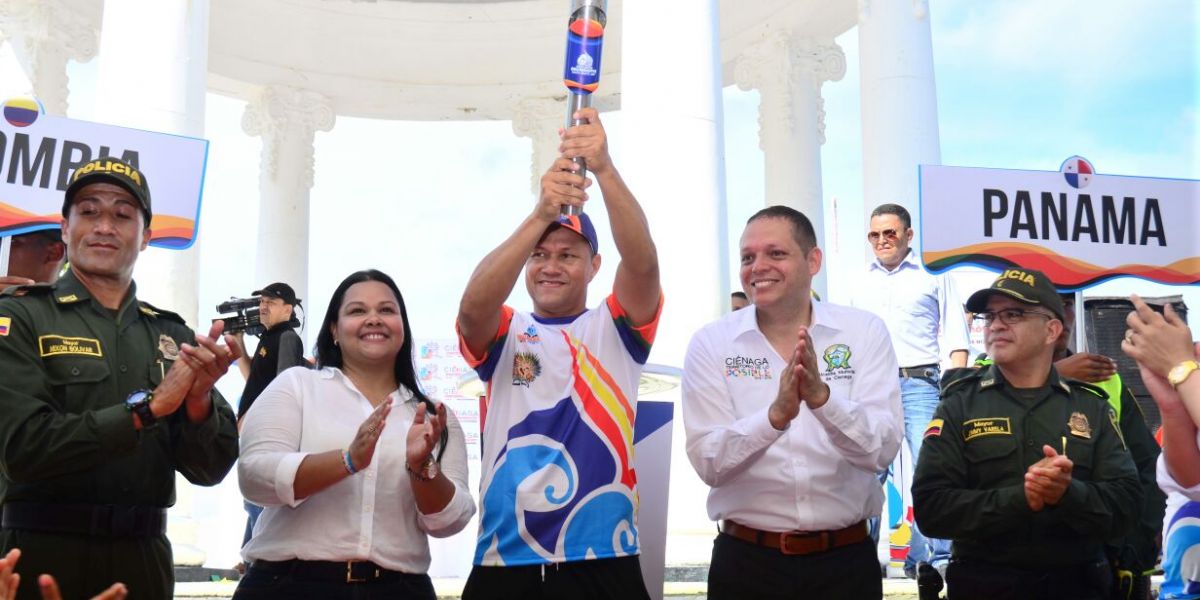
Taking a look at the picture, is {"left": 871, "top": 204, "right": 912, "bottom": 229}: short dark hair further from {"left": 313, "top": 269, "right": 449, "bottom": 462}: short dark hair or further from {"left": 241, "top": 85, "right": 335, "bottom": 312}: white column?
{"left": 241, "top": 85, "right": 335, "bottom": 312}: white column

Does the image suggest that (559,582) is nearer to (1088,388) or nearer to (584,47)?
(584,47)

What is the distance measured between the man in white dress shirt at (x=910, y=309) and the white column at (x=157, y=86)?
25.5 ft

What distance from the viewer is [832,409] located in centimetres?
584

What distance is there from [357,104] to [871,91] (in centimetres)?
1417

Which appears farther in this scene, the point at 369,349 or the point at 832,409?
the point at 369,349

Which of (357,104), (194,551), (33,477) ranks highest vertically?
(357,104)

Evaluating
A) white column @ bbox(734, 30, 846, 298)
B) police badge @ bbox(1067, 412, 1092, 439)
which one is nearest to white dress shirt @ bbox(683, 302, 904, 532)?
police badge @ bbox(1067, 412, 1092, 439)

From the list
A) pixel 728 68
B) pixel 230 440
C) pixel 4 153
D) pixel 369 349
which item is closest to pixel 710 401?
pixel 369 349

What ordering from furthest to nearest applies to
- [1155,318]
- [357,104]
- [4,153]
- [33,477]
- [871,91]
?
[357,104] < [871,91] < [4,153] < [1155,318] < [33,477]

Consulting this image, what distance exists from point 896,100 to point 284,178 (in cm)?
1352

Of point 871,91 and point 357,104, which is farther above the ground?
point 357,104

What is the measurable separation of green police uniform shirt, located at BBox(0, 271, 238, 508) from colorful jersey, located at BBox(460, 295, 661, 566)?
130 cm

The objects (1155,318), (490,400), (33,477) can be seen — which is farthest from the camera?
(490,400)

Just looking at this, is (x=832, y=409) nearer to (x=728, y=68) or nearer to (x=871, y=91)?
(x=871, y=91)
